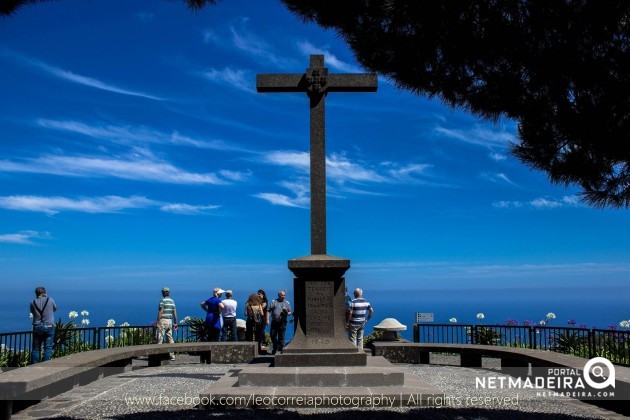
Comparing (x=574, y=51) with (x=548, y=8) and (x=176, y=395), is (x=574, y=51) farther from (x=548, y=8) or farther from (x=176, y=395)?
(x=176, y=395)

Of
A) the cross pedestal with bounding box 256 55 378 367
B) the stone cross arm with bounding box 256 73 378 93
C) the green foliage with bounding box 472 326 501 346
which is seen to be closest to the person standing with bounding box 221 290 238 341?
the cross pedestal with bounding box 256 55 378 367

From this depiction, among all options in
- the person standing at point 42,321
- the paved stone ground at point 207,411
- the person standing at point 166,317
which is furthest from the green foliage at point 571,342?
the person standing at point 42,321

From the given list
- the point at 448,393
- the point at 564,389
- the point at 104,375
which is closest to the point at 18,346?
the point at 104,375

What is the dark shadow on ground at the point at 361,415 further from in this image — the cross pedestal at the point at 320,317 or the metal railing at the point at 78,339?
the metal railing at the point at 78,339

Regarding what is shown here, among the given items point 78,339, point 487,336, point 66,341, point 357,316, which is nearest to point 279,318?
point 357,316

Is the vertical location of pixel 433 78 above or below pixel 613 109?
above

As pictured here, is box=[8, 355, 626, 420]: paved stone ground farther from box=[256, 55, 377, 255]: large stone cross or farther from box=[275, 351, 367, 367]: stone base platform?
box=[256, 55, 377, 255]: large stone cross

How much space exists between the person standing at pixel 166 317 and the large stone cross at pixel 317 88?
6.10 m

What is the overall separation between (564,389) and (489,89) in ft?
17.1

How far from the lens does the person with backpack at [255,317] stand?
1495 centimetres

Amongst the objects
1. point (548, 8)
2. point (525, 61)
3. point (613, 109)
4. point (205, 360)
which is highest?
point (548, 8)

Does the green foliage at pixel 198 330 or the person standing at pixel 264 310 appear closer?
the person standing at pixel 264 310

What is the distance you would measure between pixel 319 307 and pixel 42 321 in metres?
6.30

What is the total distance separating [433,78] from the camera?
6367 mm
